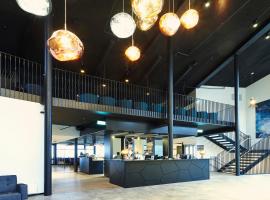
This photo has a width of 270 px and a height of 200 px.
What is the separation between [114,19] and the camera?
374 centimetres

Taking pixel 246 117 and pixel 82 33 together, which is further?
pixel 246 117

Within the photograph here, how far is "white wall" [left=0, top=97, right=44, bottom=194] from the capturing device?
7.26 metres

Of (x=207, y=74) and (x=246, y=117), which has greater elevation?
(x=207, y=74)

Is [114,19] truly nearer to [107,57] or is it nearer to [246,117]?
[107,57]

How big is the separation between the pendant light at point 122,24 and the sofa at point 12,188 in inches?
190

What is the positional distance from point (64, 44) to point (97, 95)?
7.90 meters

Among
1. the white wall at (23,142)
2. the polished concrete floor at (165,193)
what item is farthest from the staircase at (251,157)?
the white wall at (23,142)

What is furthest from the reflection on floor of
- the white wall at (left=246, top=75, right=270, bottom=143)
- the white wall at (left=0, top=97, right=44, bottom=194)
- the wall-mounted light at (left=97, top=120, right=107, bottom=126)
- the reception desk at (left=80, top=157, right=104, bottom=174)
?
the white wall at (left=246, top=75, right=270, bottom=143)

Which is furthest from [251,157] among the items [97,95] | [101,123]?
[97,95]

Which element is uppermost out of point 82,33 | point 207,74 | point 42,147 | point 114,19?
point 82,33

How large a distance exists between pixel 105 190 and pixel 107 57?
6949 millimetres

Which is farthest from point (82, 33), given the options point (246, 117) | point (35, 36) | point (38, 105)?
point (246, 117)

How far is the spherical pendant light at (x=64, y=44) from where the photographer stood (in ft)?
10.2

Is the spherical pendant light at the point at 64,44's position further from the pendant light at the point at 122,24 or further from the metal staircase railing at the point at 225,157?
the metal staircase railing at the point at 225,157
